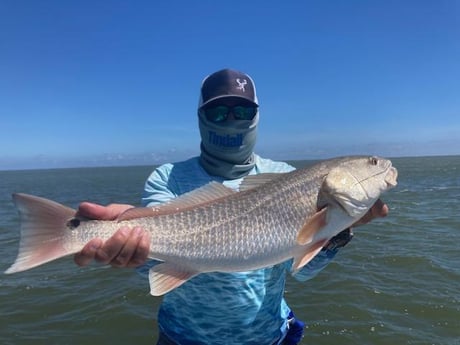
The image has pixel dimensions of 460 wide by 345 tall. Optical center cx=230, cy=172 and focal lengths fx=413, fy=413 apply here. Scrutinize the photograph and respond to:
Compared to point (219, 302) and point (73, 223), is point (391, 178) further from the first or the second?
point (73, 223)

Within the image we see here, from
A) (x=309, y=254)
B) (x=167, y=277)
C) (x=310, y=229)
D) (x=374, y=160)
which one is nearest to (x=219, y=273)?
(x=167, y=277)

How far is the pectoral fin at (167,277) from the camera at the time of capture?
3686 mm

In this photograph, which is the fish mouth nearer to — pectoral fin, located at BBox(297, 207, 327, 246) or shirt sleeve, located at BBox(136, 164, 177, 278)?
pectoral fin, located at BBox(297, 207, 327, 246)

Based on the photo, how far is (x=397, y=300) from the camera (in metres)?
11.2

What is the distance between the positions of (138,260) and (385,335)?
7.73 metres

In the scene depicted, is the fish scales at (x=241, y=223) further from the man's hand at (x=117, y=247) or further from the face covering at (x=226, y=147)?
the face covering at (x=226, y=147)

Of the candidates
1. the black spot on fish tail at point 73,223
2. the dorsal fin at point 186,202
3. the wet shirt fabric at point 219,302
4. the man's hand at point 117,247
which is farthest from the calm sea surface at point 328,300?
the black spot on fish tail at point 73,223

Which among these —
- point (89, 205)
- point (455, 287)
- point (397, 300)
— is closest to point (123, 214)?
point (89, 205)

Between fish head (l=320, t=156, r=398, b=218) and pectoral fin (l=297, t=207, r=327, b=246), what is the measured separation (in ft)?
0.80

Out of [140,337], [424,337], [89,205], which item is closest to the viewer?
[89,205]

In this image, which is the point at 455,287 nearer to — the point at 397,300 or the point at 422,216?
the point at 397,300

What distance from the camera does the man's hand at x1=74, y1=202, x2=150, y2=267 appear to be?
3537 millimetres

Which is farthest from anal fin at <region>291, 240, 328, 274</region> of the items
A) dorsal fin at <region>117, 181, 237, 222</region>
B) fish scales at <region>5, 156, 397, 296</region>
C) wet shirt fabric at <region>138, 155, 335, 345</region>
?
dorsal fin at <region>117, 181, 237, 222</region>

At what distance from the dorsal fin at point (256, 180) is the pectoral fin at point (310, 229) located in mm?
593
